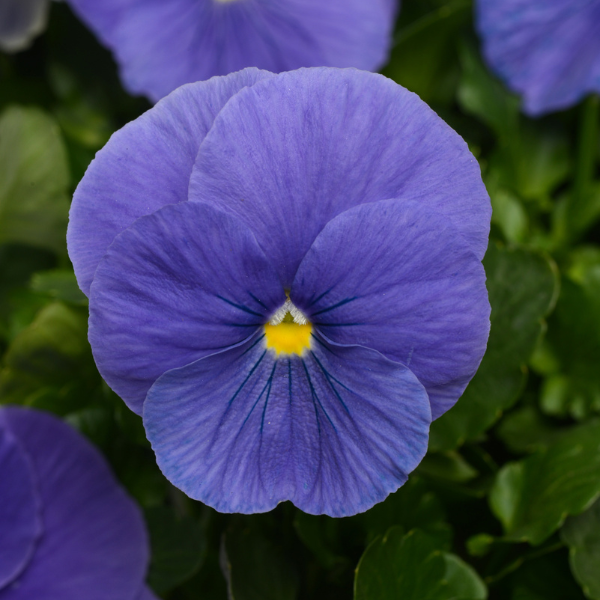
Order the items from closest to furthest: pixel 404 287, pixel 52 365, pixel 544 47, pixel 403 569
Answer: pixel 404 287 → pixel 403 569 → pixel 52 365 → pixel 544 47

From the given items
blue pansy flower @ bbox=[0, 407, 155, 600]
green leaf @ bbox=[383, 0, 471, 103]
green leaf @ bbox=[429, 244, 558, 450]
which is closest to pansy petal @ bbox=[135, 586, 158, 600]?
blue pansy flower @ bbox=[0, 407, 155, 600]

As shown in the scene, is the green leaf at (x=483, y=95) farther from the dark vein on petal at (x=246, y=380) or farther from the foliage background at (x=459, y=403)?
the dark vein on petal at (x=246, y=380)

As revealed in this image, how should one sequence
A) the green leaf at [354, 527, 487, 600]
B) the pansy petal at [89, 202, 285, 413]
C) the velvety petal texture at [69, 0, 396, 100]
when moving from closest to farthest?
the pansy petal at [89, 202, 285, 413] < the green leaf at [354, 527, 487, 600] < the velvety petal texture at [69, 0, 396, 100]

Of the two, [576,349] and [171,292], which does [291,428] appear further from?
[576,349]

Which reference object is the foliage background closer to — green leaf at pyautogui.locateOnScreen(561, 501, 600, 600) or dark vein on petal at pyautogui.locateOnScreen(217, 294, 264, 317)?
green leaf at pyautogui.locateOnScreen(561, 501, 600, 600)

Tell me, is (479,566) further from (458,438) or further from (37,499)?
(37,499)

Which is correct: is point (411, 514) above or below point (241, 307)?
below

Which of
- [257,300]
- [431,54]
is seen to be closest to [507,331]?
[257,300]

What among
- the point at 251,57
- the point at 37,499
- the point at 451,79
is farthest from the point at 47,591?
the point at 451,79

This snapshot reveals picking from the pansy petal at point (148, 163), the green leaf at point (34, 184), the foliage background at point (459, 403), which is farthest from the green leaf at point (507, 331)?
the green leaf at point (34, 184)
